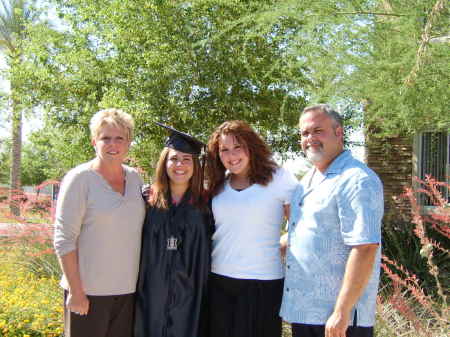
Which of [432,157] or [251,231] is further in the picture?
[432,157]

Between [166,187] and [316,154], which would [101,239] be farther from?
[316,154]

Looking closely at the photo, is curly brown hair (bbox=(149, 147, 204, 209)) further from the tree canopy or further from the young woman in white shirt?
the tree canopy

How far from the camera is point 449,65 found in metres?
4.82

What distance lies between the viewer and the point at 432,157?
34.0ft

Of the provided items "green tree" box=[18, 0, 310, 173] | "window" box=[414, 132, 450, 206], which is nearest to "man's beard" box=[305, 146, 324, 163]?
"green tree" box=[18, 0, 310, 173]

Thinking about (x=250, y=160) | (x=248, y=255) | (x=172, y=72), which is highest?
(x=172, y=72)

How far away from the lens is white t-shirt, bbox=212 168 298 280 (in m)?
3.24

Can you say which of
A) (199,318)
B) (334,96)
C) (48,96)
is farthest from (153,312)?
(48,96)

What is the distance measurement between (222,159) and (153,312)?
1132 mm

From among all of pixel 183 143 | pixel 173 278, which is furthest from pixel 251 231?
pixel 183 143

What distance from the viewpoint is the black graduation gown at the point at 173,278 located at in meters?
3.33

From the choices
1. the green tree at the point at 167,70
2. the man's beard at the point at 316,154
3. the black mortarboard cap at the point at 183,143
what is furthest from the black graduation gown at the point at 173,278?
the green tree at the point at 167,70

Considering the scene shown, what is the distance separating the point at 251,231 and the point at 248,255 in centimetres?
15

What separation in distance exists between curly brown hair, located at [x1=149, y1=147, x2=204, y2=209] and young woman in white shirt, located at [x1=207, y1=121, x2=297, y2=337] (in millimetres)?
152
